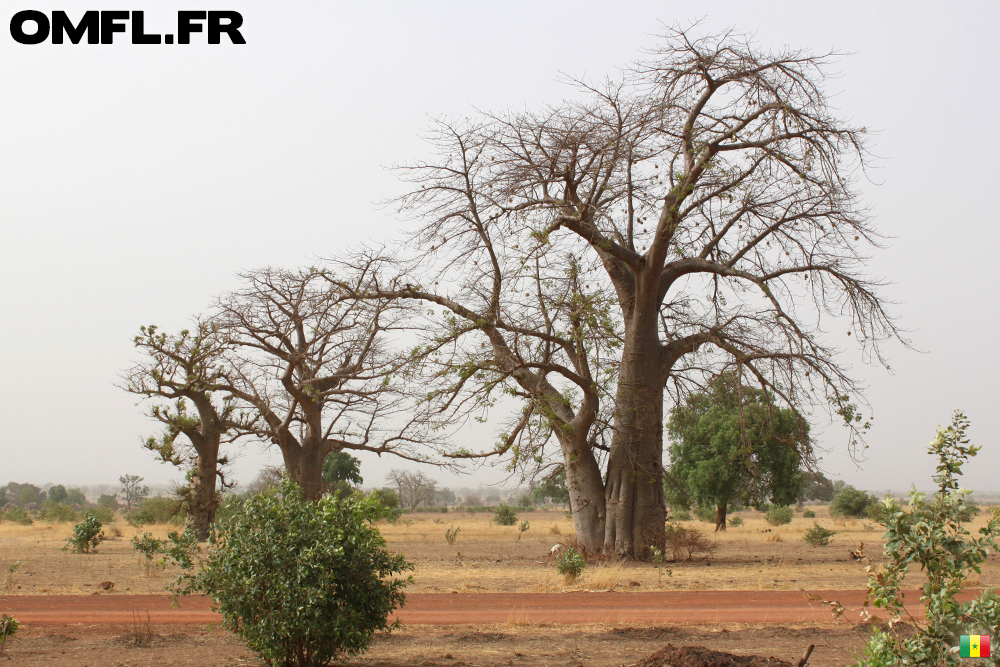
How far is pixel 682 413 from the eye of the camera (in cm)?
1711

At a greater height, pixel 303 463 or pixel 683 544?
pixel 303 463

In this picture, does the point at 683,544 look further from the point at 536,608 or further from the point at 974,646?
the point at 974,646

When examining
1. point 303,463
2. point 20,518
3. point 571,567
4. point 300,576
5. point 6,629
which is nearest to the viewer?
point 300,576

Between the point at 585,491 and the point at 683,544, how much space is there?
2276mm

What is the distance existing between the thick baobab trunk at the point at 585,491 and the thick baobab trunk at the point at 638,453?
0.90 feet

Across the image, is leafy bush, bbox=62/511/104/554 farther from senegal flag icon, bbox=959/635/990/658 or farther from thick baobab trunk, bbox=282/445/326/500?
senegal flag icon, bbox=959/635/990/658

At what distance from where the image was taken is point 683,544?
643 inches

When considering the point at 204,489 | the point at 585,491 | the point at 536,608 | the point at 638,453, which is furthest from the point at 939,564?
the point at 204,489

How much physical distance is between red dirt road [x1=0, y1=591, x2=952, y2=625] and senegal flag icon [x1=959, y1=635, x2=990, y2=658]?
17.2 feet

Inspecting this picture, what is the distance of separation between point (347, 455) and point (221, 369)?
1236 inches

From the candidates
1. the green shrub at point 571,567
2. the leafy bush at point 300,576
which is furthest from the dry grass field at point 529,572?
the leafy bush at point 300,576

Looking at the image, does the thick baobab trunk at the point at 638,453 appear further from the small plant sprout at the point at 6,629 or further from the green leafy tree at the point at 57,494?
the green leafy tree at the point at 57,494

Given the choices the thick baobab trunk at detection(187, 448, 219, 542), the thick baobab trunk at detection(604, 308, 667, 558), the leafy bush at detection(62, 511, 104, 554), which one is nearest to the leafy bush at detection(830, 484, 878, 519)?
the thick baobab trunk at detection(604, 308, 667, 558)

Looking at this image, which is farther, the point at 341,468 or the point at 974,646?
the point at 341,468
